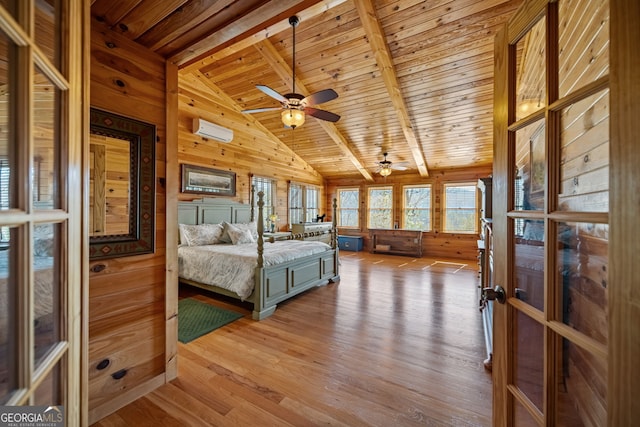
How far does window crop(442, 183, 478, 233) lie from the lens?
6.90 m

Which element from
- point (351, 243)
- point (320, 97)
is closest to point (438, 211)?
point (351, 243)

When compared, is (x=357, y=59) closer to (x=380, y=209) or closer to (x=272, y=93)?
(x=272, y=93)

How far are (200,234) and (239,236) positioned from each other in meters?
0.62

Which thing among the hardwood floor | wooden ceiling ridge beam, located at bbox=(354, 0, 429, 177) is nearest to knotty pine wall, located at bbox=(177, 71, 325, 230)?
the hardwood floor

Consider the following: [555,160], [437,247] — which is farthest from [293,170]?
[555,160]

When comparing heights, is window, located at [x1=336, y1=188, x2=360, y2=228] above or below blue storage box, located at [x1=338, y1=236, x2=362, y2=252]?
above

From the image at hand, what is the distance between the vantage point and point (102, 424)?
60.9 inches

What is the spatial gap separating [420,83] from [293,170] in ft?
13.3

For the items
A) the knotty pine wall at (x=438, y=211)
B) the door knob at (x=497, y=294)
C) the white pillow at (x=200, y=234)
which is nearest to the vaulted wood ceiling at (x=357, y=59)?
the knotty pine wall at (x=438, y=211)

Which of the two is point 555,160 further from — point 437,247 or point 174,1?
point 437,247

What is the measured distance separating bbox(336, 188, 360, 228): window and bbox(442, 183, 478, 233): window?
8.55 ft

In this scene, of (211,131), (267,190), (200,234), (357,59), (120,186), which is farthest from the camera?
(267,190)

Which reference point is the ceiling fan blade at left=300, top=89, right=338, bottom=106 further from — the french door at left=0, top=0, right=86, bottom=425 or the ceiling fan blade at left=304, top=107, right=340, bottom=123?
the french door at left=0, top=0, right=86, bottom=425

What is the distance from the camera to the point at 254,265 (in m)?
3.14
